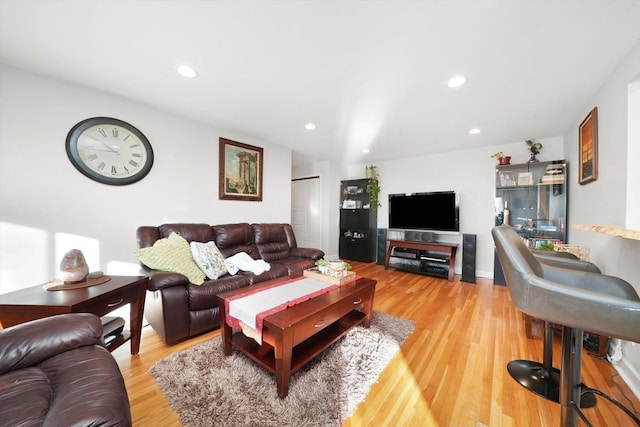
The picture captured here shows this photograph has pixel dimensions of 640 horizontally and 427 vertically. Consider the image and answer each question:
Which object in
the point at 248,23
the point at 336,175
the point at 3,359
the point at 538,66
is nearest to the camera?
the point at 3,359

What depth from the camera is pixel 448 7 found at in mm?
1255

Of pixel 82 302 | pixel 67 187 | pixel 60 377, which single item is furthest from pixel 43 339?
pixel 67 187

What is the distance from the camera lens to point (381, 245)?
4711 millimetres

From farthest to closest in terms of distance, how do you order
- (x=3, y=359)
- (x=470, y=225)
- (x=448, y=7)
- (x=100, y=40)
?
(x=470, y=225) < (x=100, y=40) < (x=448, y=7) < (x=3, y=359)

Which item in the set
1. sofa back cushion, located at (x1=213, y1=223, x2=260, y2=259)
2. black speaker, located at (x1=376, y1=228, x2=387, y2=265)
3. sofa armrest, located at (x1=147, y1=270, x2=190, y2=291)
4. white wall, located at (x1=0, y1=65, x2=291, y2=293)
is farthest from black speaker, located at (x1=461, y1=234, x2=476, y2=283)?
white wall, located at (x1=0, y1=65, x2=291, y2=293)

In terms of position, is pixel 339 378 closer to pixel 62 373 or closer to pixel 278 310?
pixel 278 310

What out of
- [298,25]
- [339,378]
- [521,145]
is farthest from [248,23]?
[521,145]

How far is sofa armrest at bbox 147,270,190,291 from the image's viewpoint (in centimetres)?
178

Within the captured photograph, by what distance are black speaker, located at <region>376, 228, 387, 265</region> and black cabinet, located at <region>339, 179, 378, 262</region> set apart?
0.22 metres

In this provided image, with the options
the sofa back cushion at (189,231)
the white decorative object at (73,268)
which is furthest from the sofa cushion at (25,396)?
the sofa back cushion at (189,231)

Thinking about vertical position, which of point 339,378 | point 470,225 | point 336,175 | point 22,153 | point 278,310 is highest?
point 336,175

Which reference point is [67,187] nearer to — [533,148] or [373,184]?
[373,184]

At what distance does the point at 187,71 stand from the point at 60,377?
2095 mm

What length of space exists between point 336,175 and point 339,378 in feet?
14.0
